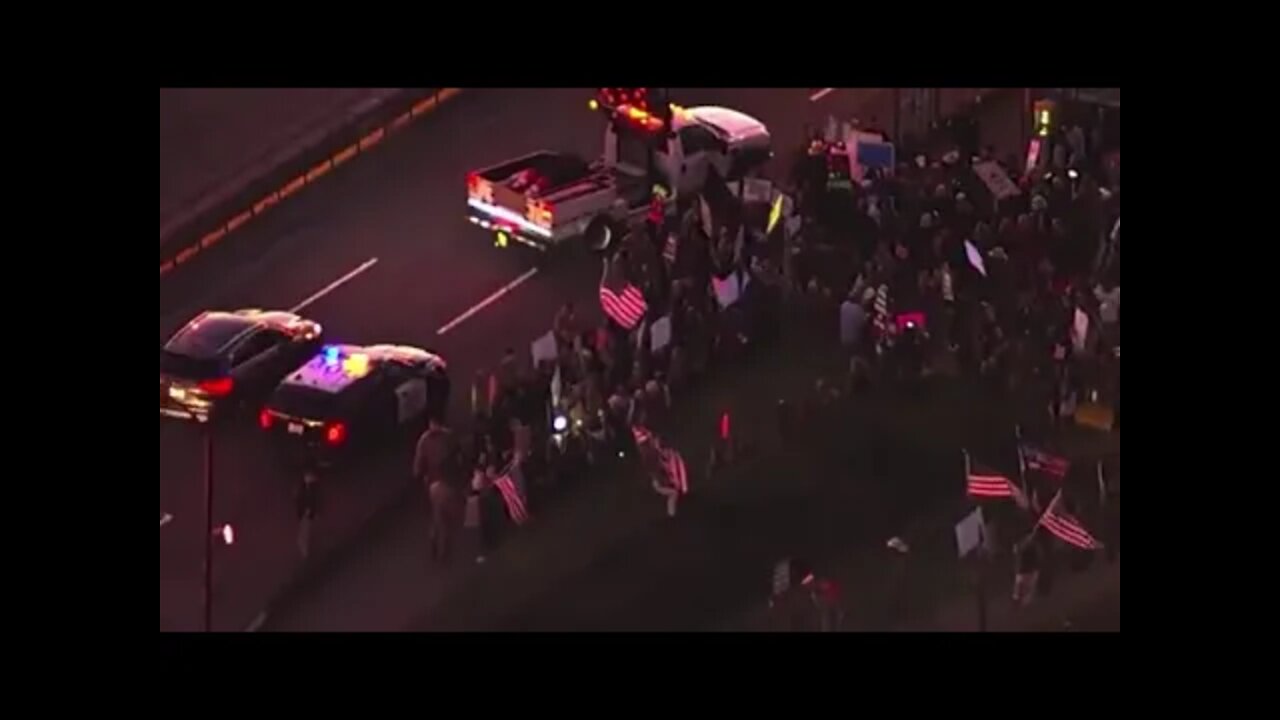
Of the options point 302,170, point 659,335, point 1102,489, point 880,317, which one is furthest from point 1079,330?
point 302,170

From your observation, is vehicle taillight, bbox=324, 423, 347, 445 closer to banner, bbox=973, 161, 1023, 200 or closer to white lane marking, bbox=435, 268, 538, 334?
white lane marking, bbox=435, 268, 538, 334

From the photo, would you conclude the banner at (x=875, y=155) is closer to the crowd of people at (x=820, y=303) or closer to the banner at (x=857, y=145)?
the banner at (x=857, y=145)

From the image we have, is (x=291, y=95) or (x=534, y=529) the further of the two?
(x=291, y=95)

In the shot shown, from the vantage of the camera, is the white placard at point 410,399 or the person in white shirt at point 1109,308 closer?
the white placard at point 410,399

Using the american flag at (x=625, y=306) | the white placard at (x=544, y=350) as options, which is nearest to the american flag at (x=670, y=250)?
the american flag at (x=625, y=306)

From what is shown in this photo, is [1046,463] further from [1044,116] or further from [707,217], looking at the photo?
[1044,116]

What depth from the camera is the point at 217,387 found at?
28906mm

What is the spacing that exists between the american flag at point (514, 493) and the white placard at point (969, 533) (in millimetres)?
3846

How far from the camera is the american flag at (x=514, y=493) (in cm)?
2808

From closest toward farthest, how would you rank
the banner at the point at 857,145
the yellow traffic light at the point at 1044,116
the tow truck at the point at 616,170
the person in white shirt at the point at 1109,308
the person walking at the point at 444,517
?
the person walking at the point at 444,517 < the person in white shirt at the point at 1109,308 < the tow truck at the point at 616,170 < the banner at the point at 857,145 < the yellow traffic light at the point at 1044,116

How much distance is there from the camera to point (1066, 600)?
27.7 metres
